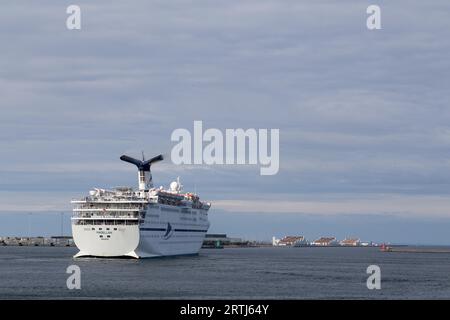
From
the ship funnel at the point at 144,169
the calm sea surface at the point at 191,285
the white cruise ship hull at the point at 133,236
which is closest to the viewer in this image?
the calm sea surface at the point at 191,285

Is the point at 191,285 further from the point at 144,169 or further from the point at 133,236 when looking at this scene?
the point at 144,169

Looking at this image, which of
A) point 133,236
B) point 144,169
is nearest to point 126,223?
point 133,236

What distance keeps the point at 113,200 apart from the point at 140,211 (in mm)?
5191

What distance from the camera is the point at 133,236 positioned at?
110 m

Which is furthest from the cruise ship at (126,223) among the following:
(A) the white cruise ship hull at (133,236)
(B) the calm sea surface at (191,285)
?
(B) the calm sea surface at (191,285)

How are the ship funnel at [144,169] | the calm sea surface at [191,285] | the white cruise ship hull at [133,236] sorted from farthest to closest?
the ship funnel at [144,169]
the white cruise ship hull at [133,236]
the calm sea surface at [191,285]

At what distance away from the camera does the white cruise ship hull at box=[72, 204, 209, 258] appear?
109688 millimetres

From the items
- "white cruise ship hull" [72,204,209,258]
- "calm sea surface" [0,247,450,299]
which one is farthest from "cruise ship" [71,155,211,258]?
"calm sea surface" [0,247,450,299]

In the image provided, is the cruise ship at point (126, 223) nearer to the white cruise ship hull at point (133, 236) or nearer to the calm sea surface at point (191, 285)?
the white cruise ship hull at point (133, 236)

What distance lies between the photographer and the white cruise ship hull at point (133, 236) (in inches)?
4318

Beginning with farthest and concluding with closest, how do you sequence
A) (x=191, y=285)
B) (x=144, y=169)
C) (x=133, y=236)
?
(x=144, y=169)
(x=133, y=236)
(x=191, y=285)

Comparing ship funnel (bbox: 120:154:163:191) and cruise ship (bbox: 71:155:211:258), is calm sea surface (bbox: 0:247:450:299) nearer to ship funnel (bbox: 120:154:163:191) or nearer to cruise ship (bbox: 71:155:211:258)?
cruise ship (bbox: 71:155:211:258)

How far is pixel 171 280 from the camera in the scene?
79.6m
